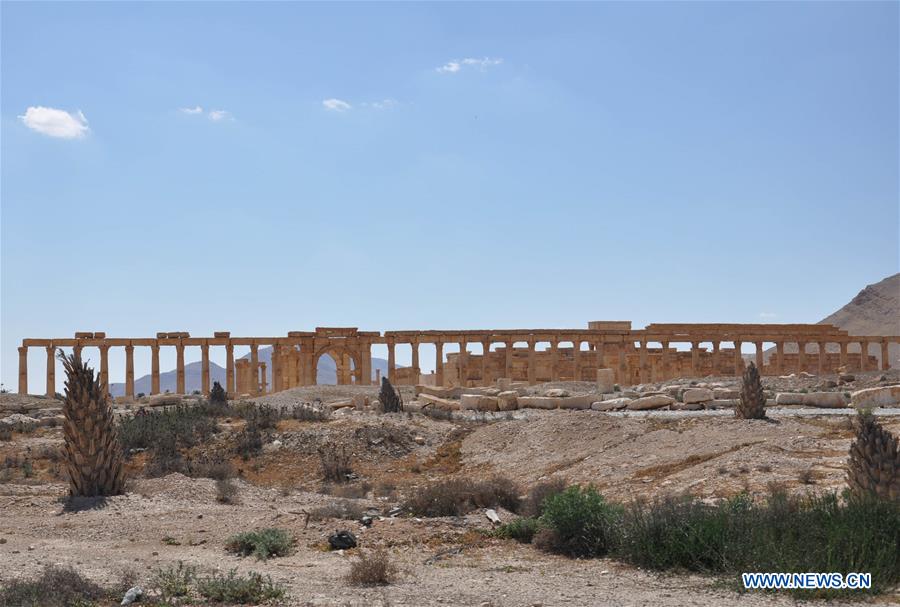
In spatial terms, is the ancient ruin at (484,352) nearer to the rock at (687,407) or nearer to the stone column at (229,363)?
the stone column at (229,363)

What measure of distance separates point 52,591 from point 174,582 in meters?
1.15

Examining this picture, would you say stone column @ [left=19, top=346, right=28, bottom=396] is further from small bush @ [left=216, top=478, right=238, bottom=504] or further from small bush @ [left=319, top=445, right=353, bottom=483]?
small bush @ [left=216, top=478, right=238, bottom=504]

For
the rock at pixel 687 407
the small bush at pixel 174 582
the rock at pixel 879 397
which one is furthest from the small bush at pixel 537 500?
the rock at pixel 879 397

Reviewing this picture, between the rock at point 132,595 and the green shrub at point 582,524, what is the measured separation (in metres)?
4.96

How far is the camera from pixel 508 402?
1337 inches

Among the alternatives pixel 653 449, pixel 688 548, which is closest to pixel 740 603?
pixel 688 548

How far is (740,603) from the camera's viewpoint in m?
8.17

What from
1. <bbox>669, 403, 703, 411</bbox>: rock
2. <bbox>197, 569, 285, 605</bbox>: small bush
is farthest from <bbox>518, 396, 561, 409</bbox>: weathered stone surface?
<bbox>197, 569, 285, 605</bbox>: small bush

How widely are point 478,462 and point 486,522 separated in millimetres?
9428

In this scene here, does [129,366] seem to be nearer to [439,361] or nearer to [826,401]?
[439,361]

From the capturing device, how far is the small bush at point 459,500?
13.9 m

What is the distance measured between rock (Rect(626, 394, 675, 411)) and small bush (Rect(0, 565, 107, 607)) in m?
23.8

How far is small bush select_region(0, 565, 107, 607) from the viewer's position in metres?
8.39

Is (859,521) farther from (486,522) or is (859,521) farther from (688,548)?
(486,522)
